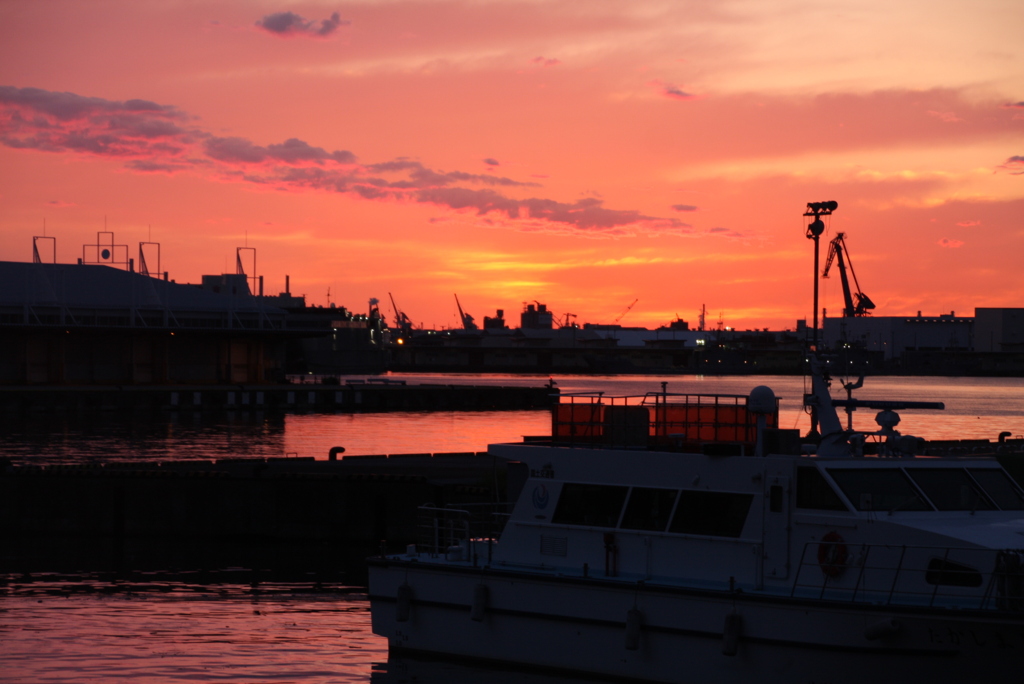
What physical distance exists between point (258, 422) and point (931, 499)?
87.7m

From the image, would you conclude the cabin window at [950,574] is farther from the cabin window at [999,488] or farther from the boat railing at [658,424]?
the boat railing at [658,424]

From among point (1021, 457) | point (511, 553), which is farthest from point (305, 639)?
point (1021, 457)

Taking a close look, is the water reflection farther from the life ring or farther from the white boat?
the life ring

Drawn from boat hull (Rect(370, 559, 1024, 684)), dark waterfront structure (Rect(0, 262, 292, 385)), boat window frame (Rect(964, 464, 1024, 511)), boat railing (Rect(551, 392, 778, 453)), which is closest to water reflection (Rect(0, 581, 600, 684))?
boat hull (Rect(370, 559, 1024, 684))

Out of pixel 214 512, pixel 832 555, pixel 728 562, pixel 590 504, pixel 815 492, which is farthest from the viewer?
pixel 214 512

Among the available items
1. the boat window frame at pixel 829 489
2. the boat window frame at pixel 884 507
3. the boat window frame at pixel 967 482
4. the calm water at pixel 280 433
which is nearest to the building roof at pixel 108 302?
the calm water at pixel 280 433

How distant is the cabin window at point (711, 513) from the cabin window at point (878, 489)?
140 centimetres

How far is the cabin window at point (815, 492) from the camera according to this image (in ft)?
53.8

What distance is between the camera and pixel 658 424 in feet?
64.3

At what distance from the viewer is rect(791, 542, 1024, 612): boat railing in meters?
15.0

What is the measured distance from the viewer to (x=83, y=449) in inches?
2751

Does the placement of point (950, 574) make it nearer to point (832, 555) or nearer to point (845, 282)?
point (832, 555)

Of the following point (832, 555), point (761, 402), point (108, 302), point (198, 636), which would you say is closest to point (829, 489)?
point (832, 555)

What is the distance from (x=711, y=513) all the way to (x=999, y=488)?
4.20 metres
